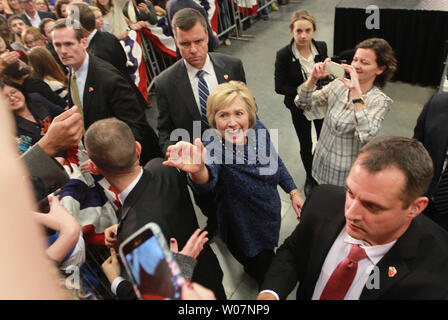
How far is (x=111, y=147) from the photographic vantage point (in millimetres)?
1551

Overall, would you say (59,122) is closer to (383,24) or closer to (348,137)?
(348,137)

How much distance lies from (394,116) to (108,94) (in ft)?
12.8

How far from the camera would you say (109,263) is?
1748 millimetres

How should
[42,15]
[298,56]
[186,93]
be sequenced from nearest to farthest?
[186,93], [298,56], [42,15]

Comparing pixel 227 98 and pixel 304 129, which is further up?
pixel 227 98

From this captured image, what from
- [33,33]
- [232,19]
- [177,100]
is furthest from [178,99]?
[232,19]

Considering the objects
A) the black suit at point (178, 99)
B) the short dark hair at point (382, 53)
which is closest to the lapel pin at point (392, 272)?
the black suit at point (178, 99)

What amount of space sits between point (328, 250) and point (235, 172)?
78cm

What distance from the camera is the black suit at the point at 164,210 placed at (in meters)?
1.47

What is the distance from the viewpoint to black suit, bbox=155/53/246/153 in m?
2.50

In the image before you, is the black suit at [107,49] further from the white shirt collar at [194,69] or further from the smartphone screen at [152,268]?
the smartphone screen at [152,268]

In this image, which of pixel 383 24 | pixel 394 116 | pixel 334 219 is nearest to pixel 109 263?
pixel 334 219

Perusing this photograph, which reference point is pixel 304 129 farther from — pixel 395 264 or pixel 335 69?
pixel 395 264

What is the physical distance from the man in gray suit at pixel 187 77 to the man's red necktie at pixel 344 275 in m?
1.55
